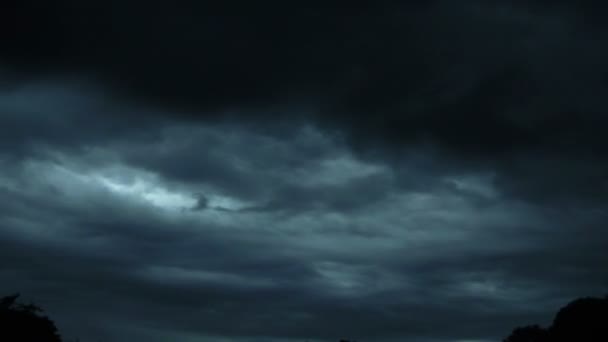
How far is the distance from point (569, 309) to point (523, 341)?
60.5 meters

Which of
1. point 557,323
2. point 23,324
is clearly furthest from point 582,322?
point 23,324

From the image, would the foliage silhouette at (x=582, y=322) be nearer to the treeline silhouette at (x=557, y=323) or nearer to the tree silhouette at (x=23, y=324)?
the treeline silhouette at (x=557, y=323)

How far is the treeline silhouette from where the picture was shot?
81.2 m

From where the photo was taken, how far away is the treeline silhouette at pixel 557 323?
8117 centimetres

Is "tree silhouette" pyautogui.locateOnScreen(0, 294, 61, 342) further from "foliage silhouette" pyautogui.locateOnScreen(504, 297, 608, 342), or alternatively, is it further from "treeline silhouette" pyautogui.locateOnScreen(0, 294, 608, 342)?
"foliage silhouette" pyautogui.locateOnScreen(504, 297, 608, 342)

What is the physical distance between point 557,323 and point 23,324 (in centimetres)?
7981

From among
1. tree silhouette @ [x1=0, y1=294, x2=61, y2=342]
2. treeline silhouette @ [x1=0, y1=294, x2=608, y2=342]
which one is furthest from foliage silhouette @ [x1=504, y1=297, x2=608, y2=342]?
tree silhouette @ [x1=0, y1=294, x2=61, y2=342]

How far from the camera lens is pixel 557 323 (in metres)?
99.9

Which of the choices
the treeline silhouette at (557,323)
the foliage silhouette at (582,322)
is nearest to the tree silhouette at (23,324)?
the treeline silhouette at (557,323)

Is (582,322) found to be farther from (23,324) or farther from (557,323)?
(23,324)

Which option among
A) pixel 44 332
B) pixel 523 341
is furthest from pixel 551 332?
pixel 44 332

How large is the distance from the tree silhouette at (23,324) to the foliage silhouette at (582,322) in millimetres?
75282

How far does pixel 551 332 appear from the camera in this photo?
101 meters

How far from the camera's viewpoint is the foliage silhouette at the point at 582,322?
299ft
